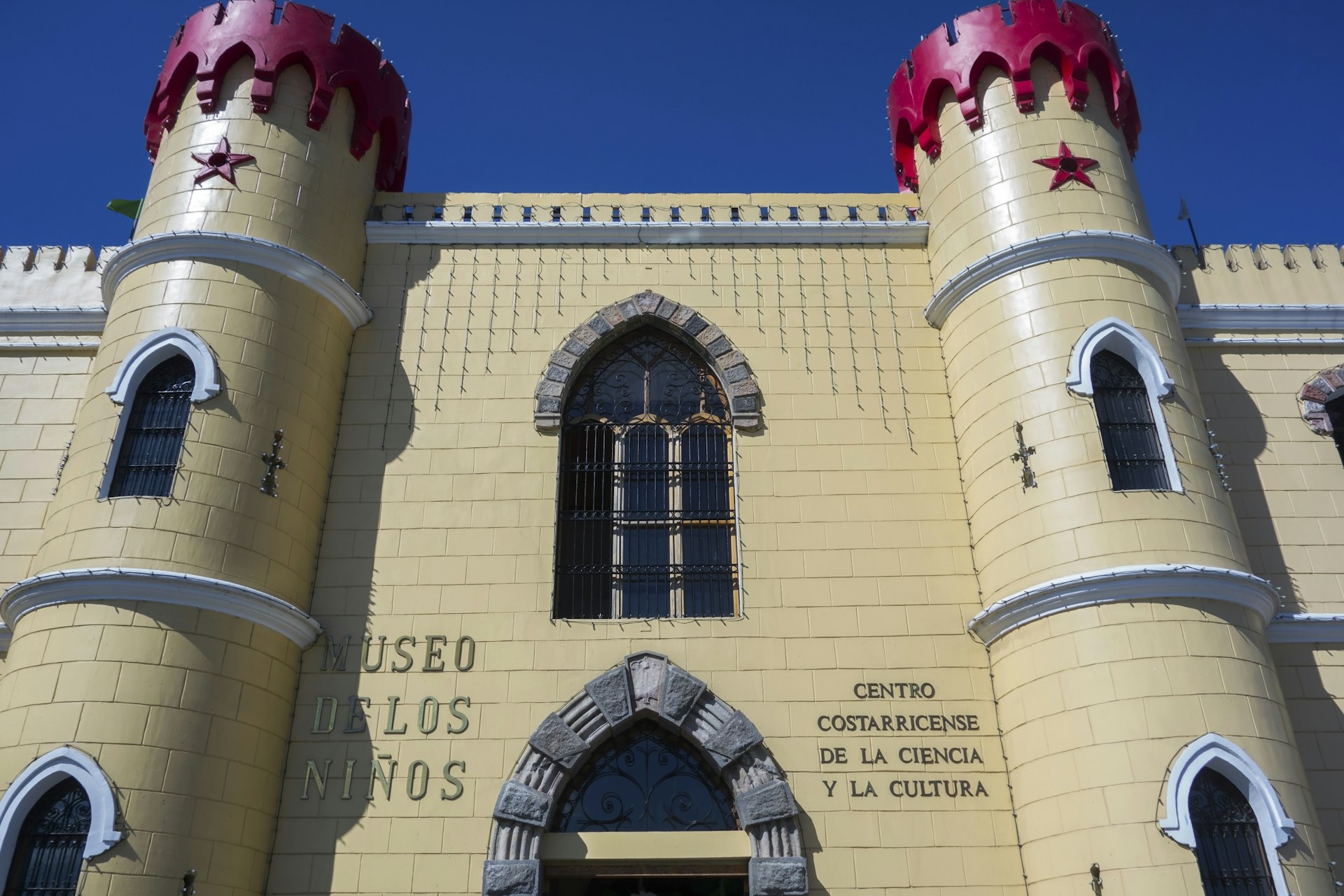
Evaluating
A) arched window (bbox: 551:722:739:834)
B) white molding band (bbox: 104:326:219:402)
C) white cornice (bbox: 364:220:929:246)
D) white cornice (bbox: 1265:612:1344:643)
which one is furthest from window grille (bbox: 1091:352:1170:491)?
white molding band (bbox: 104:326:219:402)

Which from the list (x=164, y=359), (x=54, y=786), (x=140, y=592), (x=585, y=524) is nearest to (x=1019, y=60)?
(x=585, y=524)

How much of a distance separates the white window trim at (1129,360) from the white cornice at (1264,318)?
2.12m

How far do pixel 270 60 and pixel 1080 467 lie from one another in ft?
33.7

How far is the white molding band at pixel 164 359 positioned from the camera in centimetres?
1105

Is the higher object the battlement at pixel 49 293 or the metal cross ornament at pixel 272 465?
the battlement at pixel 49 293

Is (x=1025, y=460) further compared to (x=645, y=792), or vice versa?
(x=1025, y=460)

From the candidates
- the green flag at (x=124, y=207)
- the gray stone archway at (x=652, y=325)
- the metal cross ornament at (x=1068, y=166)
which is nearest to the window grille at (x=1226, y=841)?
the gray stone archway at (x=652, y=325)

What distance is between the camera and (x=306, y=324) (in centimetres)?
1205

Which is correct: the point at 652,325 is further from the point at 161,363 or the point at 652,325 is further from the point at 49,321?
the point at 49,321

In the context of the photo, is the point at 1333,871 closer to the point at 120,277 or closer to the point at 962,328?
Result: the point at 962,328

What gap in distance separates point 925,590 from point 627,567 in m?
3.15

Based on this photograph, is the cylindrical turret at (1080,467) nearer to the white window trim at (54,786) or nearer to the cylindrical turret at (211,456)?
the cylindrical turret at (211,456)

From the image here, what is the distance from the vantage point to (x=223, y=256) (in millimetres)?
11781

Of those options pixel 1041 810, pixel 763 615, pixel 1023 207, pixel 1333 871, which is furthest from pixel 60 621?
pixel 1333 871
